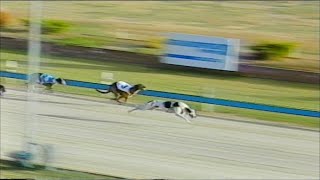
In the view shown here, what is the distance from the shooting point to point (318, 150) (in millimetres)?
2439

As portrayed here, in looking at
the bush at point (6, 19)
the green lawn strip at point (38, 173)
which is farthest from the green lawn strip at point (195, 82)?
the green lawn strip at point (38, 173)

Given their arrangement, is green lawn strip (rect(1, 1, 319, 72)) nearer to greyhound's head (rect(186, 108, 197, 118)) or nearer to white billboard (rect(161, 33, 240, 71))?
white billboard (rect(161, 33, 240, 71))

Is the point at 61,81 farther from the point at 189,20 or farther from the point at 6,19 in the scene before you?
the point at 189,20

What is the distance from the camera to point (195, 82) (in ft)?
7.95

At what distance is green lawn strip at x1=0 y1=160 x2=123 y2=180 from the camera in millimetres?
2428

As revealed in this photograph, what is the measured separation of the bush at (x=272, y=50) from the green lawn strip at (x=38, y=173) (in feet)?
2.13

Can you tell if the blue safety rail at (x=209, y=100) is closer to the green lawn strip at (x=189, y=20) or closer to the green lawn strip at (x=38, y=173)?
the green lawn strip at (x=189, y=20)

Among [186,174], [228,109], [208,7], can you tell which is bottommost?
[186,174]

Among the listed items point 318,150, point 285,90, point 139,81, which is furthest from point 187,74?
point 318,150

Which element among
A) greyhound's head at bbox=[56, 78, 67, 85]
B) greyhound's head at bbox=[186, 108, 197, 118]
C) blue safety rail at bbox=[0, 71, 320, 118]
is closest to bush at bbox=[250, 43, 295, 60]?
blue safety rail at bbox=[0, 71, 320, 118]

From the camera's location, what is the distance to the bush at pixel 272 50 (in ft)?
7.71

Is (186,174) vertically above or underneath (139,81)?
underneath

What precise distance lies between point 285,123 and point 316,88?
0.15 metres

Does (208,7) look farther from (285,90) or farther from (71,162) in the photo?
(71,162)
